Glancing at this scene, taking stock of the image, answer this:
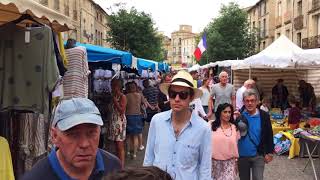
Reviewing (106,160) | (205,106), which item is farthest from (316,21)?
(106,160)

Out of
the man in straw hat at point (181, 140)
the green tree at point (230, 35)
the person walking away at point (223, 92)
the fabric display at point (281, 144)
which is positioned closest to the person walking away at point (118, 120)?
the person walking away at point (223, 92)

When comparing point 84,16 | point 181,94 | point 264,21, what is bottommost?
point 181,94

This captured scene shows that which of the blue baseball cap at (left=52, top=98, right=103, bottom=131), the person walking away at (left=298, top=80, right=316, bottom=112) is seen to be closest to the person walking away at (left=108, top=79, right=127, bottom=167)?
the blue baseball cap at (left=52, top=98, right=103, bottom=131)

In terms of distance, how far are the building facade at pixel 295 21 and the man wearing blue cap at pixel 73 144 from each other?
32.0 meters

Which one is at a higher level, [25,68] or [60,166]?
[25,68]

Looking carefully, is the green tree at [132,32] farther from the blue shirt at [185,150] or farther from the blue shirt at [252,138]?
the blue shirt at [185,150]

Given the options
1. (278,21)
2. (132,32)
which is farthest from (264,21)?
(132,32)

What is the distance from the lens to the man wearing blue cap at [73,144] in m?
2.08

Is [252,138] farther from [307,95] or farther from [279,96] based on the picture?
[279,96]

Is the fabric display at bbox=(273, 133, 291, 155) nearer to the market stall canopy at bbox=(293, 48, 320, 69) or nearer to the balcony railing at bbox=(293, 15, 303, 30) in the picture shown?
the market stall canopy at bbox=(293, 48, 320, 69)

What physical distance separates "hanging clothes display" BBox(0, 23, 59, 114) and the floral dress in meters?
4.23

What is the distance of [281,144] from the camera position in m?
10.1

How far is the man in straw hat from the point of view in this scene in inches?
131

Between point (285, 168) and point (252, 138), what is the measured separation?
3.82 metres
